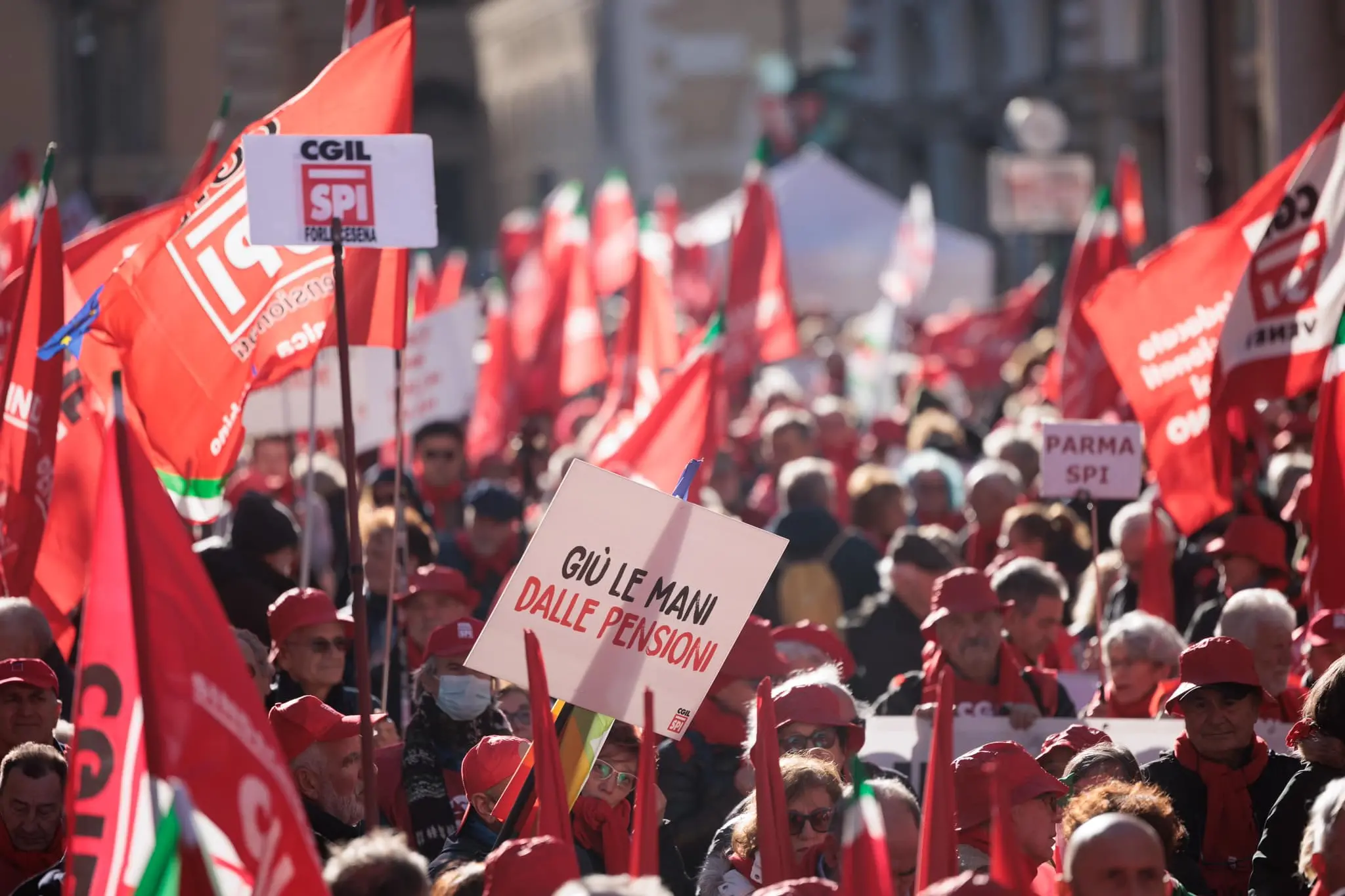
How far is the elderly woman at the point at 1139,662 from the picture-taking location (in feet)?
24.7

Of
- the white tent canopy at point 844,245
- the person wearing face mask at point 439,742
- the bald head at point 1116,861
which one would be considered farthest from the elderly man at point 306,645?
the white tent canopy at point 844,245

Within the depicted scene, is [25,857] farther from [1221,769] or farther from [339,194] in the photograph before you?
[1221,769]

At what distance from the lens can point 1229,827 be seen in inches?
239

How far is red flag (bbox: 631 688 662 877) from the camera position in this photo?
5193 mm

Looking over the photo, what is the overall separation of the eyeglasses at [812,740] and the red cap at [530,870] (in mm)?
1824

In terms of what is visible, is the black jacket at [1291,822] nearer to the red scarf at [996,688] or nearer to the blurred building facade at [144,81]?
the red scarf at [996,688]

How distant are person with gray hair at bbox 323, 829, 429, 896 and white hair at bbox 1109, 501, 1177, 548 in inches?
202

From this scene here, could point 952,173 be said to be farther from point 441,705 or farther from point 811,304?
point 441,705

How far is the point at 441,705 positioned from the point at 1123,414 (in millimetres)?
6770

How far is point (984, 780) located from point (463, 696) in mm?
1641

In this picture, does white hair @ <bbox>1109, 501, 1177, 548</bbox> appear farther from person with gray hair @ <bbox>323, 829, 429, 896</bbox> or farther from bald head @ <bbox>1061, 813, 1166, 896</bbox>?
person with gray hair @ <bbox>323, 829, 429, 896</bbox>

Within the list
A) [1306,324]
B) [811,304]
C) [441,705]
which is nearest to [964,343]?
[811,304]

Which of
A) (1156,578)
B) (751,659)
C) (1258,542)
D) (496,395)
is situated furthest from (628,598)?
(496,395)

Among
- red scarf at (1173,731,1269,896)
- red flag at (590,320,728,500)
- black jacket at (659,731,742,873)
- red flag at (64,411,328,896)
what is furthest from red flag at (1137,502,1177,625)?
red flag at (64,411,328,896)
